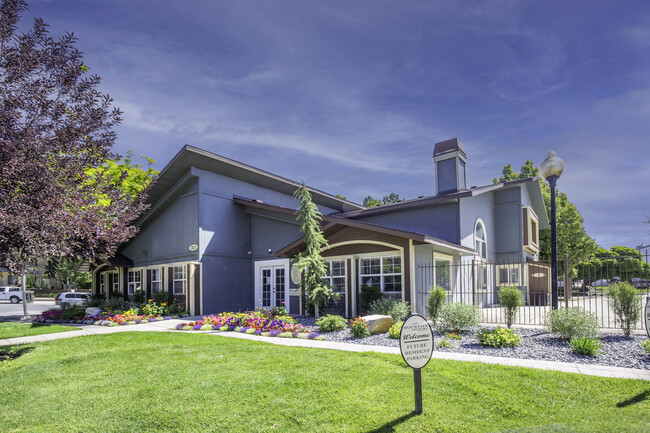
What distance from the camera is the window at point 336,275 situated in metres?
14.9

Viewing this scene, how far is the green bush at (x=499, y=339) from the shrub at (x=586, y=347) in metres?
1.07

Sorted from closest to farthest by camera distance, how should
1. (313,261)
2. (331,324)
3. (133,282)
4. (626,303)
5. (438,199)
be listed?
(626,303) → (331,324) → (313,261) → (438,199) → (133,282)

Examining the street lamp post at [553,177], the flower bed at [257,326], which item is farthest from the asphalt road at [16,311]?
the street lamp post at [553,177]

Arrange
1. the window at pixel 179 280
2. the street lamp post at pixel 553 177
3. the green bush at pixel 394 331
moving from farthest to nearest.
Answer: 1. the window at pixel 179 280
2. the street lamp post at pixel 553 177
3. the green bush at pixel 394 331

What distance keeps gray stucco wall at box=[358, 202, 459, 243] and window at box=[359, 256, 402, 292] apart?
2.71m

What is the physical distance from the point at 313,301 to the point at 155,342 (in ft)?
17.8

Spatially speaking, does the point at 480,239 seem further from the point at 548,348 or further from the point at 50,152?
the point at 50,152

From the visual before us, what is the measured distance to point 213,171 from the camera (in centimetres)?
1828

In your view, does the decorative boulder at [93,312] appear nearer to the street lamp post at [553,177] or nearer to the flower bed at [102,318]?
the flower bed at [102,318]

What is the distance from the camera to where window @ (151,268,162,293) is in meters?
20.2

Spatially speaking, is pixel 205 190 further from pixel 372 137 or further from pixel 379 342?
pixel 379 342

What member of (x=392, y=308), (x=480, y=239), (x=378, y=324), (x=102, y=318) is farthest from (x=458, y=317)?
(x=102, y=318)

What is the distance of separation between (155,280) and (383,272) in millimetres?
12483

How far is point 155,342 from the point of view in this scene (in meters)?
10.1
